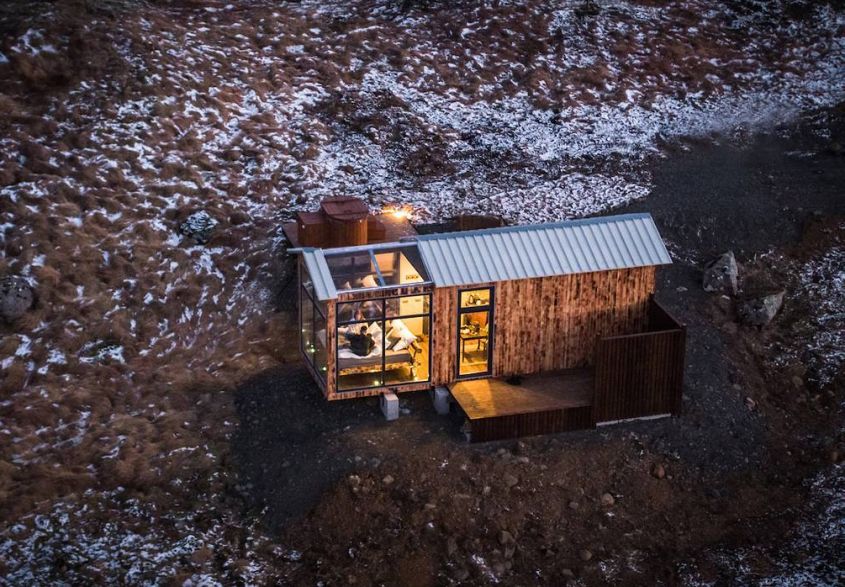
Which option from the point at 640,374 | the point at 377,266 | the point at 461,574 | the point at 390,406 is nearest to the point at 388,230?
the point at 377,266

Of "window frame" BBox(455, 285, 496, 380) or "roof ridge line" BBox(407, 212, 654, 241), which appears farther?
"roof ridge line" BBox(407, 212, 654, 241)

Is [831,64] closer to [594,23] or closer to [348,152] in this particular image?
[594,23]

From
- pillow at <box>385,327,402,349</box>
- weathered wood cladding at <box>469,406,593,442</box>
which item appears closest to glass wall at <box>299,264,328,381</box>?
pillow at <box>385,327,402,349</box>

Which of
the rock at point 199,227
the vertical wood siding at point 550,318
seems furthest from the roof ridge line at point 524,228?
the rock at point 199,227

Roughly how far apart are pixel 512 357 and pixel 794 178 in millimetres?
13689

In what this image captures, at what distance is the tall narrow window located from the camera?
967 inches

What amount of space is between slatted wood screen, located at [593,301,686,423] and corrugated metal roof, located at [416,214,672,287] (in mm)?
1901

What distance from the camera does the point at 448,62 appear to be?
37531 mm

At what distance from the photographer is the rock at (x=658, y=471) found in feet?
75.7

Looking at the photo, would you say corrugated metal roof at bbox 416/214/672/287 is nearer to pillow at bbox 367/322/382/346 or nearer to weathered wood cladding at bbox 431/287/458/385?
weathered wood cladding at bbox 431/287/458/385

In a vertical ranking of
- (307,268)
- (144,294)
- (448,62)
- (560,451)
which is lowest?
(560,451)

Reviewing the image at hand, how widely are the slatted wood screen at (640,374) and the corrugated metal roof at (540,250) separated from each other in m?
1.90

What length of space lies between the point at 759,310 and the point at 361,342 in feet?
35.1

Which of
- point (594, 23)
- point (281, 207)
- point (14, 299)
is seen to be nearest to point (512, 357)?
point (281, 207)
